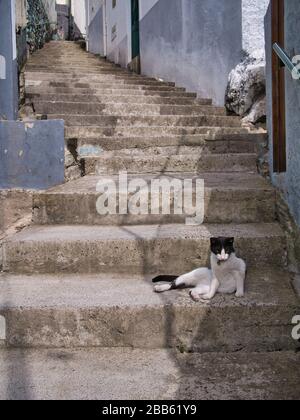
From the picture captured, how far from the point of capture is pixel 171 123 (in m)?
5.84

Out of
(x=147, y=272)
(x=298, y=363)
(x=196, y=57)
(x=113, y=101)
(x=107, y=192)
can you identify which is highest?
(x=196, y=57)

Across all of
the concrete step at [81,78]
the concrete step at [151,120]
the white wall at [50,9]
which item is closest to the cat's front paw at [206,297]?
the concrete step at [151,120]

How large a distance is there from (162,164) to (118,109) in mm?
1940

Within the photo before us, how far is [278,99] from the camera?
3.28 metres

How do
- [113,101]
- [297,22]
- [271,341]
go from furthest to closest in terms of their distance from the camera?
[113,101], [297,22], [271,341]

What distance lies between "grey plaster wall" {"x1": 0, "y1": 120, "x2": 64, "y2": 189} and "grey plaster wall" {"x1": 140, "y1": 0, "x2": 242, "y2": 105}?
3.61 m

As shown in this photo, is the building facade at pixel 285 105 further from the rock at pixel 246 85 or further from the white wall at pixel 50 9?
the white wall at pixel 50 9

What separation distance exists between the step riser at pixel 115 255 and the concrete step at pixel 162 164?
1.83 m

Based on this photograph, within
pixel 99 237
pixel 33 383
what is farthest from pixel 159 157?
pixel 33 383

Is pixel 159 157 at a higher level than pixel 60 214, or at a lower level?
higher

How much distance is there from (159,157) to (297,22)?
7.40ft

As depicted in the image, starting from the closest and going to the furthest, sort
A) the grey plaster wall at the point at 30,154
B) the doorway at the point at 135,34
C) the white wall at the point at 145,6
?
1. the grey plaster wall at the point at 30,154
2. the white wall at the point at 145,6
3. the doorway at the point at 135,34

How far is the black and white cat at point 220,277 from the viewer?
2.36 metres

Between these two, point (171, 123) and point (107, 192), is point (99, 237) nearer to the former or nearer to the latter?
point (107, 192)
